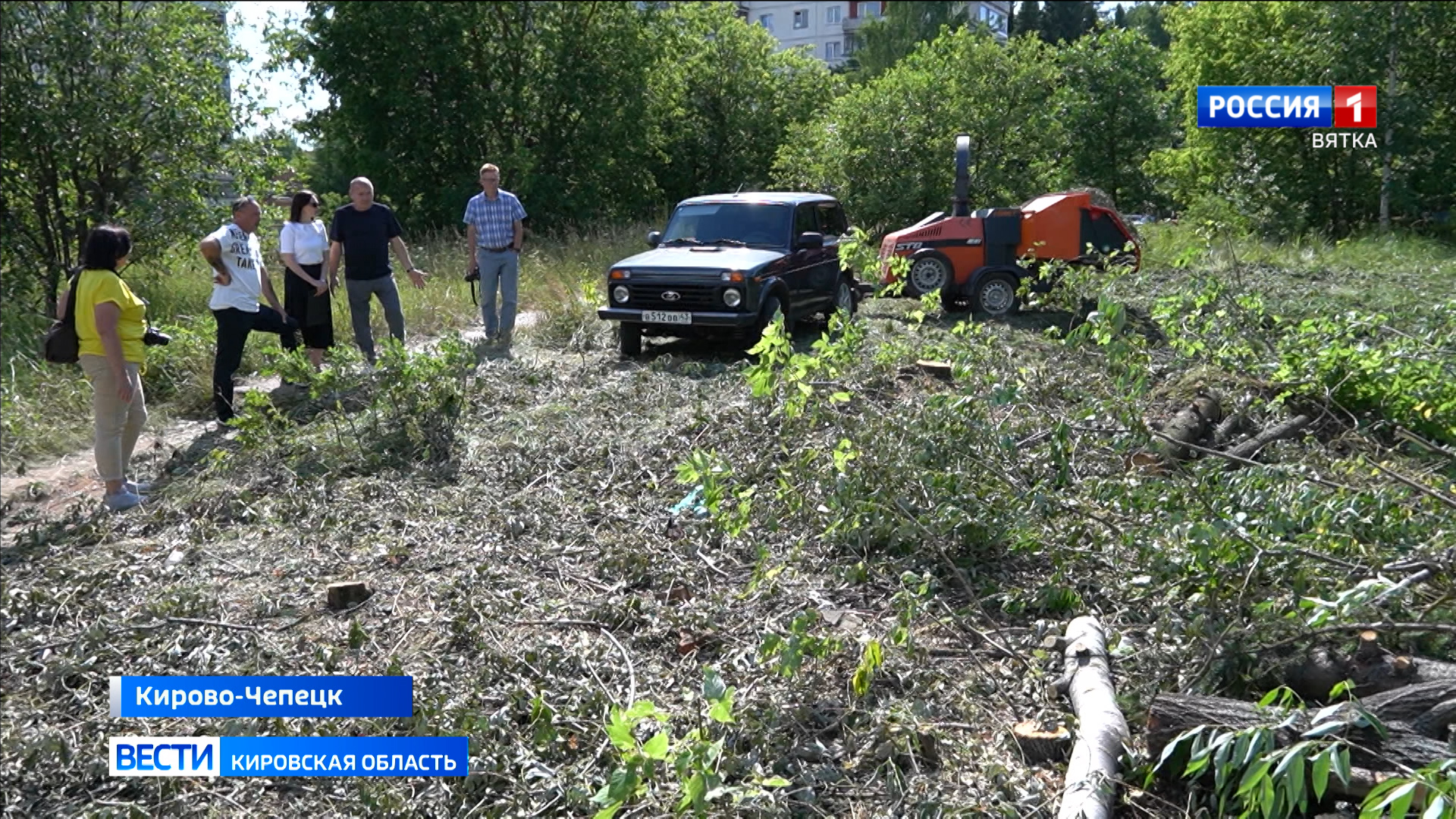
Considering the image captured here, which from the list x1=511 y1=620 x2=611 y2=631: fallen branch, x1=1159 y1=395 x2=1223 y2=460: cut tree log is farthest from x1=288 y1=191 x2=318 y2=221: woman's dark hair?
x1=1159 y1=395 x2=1223 y2=460: cut tree log

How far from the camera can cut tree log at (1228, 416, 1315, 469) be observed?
6738 mm

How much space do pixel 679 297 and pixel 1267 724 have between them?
25.9 ft

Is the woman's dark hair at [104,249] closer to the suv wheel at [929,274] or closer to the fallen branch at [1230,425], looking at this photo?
the fallen branch at [1230,425]

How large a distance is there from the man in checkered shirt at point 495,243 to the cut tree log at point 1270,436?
6.64m

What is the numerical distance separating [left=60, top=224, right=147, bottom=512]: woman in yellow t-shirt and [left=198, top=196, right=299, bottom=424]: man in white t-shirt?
1223mm

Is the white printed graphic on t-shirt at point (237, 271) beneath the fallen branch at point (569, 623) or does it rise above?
above

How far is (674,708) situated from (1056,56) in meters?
20.9

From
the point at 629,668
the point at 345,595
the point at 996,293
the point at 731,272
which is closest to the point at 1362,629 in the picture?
the point at 629,668

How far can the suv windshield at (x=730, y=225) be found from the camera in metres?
11.2

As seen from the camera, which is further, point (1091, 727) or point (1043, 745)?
point (1043, 745)

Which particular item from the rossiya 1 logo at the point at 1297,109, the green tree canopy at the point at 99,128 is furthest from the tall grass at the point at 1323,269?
the green tree canopy at the point at 99,128

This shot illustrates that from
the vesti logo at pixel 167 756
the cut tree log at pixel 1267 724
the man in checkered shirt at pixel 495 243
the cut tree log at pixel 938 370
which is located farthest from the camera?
the man in checkered shirt at pixel 495 243

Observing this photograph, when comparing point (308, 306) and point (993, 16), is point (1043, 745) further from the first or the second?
point (993, 16)

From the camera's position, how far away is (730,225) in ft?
37.3
